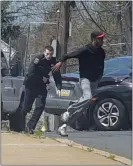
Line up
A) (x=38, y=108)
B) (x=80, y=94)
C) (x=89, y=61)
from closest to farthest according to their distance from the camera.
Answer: (x=89, y=61) < (x=38, y=108) < (x=80, y=94)

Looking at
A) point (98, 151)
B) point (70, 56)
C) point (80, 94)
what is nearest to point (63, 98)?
point (80, 94)

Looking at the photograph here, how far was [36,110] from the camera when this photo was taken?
11820 millimetres

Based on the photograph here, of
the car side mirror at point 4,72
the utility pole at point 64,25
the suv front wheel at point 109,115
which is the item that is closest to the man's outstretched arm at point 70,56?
the suv front wheel at point 109,115

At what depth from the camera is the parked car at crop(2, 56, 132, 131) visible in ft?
40.1

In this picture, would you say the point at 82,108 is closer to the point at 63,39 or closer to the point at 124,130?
the point at 124,130

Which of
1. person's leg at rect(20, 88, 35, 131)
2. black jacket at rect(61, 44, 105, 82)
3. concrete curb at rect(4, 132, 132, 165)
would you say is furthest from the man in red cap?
person's leg at rect(20, 88, 35, 131)

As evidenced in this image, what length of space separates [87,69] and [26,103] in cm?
181

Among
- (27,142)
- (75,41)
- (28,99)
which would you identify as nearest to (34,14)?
(75,41)

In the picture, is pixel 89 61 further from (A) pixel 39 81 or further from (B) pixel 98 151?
(B) pixel 98 151

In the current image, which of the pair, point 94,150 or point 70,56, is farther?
point 70,56

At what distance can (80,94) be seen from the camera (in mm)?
12969

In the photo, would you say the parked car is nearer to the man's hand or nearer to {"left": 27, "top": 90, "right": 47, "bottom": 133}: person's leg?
{"left": 27, "top": 90, "right": 47, "bottom": 133}: person's leg

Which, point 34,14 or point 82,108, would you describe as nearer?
point 82,108

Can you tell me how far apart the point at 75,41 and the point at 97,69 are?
59.7 feet
